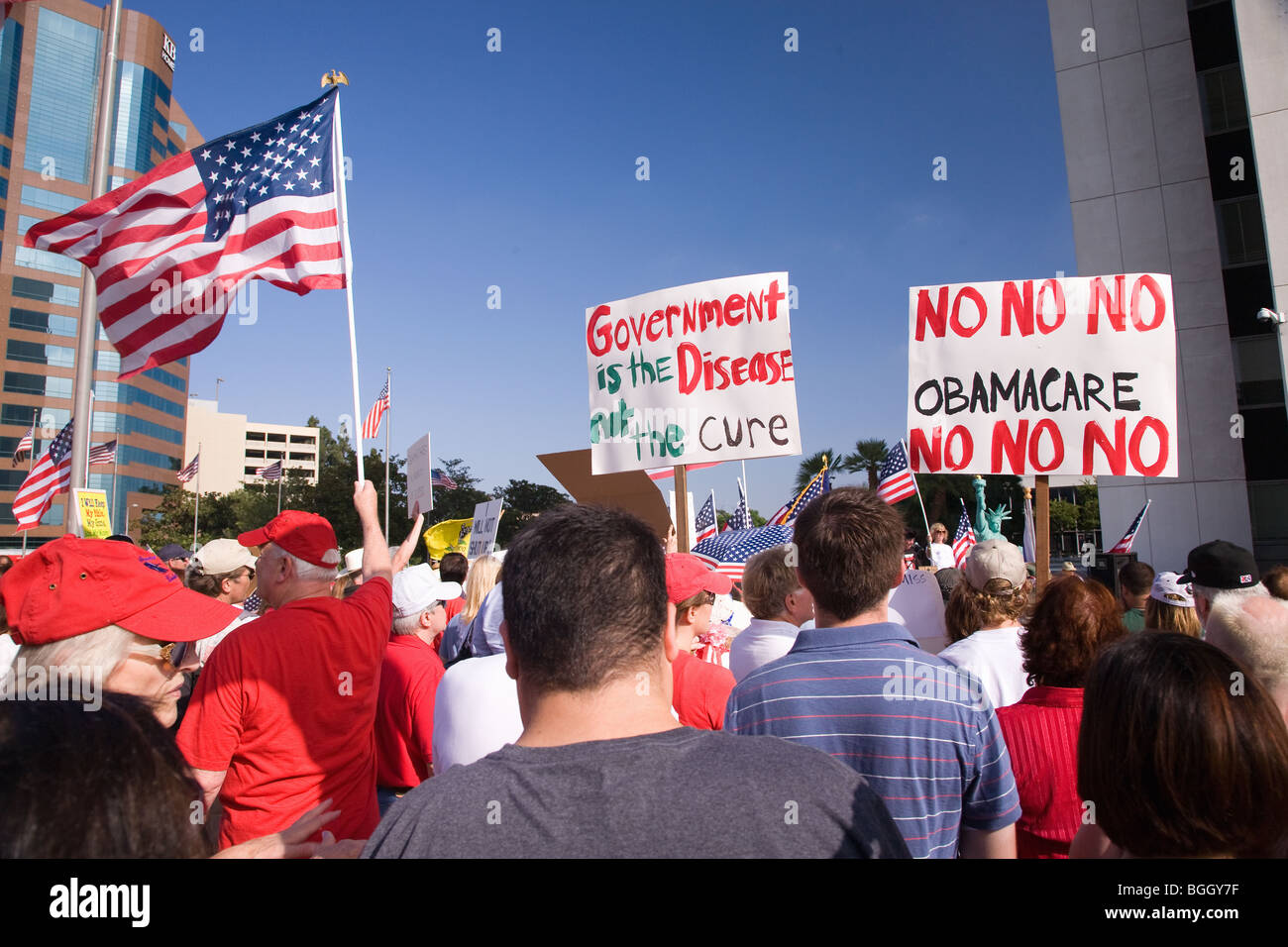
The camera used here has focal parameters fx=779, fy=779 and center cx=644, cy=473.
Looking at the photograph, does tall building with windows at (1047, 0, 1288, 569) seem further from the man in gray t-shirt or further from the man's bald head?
the man in gray t-shirt

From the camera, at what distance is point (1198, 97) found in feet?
72.7

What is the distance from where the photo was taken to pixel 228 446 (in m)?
114

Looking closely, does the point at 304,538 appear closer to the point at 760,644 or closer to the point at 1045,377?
the point at 760,644

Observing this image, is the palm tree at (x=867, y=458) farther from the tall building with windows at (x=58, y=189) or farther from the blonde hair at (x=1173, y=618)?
the tall building with windows at (x=58, y=189)

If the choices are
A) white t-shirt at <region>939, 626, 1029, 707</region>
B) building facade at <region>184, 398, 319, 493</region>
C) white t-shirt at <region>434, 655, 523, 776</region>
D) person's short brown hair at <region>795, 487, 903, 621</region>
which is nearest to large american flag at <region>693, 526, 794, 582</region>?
white t-shirt at <region>939, 626, 1029, 707</region>

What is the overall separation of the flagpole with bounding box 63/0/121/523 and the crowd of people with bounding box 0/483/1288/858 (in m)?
4.53

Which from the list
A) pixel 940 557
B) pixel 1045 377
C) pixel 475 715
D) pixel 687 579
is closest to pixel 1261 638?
pixel 687 579

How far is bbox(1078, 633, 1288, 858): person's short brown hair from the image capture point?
5.02 feet

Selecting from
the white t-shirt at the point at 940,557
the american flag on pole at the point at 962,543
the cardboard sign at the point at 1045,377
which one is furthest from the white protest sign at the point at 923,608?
the white t-shirt at the point at 940,557

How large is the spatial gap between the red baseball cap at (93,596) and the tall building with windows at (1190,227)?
23122 mm

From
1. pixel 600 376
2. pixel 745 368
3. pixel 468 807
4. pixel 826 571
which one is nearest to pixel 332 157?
pixel 600 376

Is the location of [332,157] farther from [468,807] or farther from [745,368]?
[468,807]

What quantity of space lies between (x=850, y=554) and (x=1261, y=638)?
1669mm
